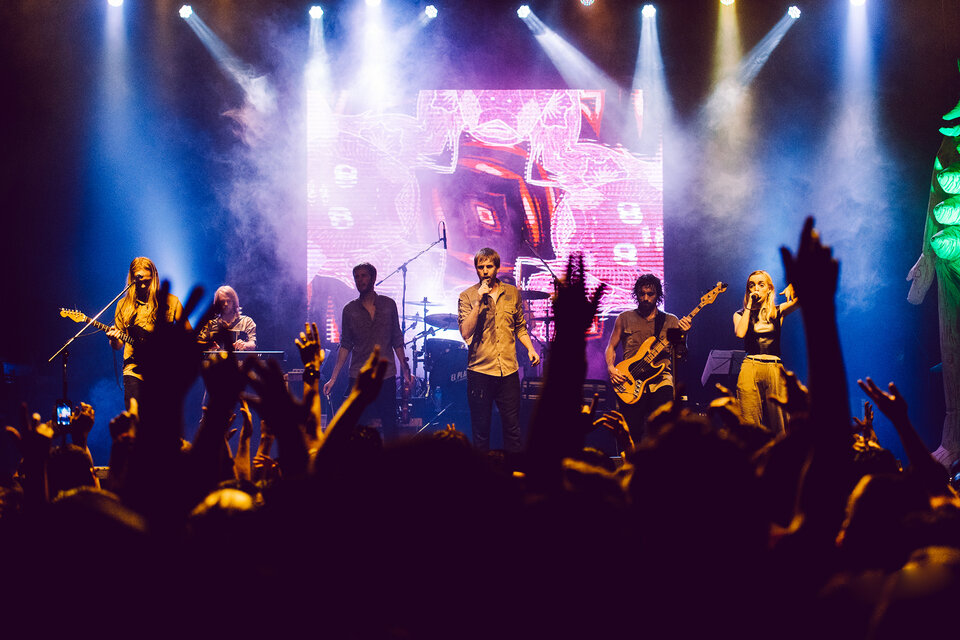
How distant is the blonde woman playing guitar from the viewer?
6.43m

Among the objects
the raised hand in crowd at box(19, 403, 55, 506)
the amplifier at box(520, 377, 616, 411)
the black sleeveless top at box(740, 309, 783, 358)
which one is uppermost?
the black sleeveless top at box(740, 309, 783, 358)

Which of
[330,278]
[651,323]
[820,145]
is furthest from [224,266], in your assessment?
[820,145]

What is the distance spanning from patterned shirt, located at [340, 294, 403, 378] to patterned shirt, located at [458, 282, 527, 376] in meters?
0.80

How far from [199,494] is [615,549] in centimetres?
101

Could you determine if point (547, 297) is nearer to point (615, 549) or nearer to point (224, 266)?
point (224, 266)

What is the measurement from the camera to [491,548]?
1.37 metres

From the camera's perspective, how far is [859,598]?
114 cm

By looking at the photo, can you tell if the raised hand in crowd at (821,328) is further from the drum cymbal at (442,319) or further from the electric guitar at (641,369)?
the drum cymbal at (442,319)

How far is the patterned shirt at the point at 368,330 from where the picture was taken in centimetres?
698

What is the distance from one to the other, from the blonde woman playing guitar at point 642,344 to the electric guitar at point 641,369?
0.04ft

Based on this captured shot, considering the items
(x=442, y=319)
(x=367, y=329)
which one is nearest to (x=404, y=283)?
(x=442, y=319)

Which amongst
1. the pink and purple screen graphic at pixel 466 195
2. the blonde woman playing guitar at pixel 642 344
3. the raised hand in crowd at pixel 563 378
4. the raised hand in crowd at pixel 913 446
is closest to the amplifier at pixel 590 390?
the blonde woman playing guitar at pixel 642 344

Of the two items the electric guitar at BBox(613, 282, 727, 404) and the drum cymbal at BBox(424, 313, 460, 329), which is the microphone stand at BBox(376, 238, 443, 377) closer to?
the drum cymbal at BBox(424, 313, 460, 329)

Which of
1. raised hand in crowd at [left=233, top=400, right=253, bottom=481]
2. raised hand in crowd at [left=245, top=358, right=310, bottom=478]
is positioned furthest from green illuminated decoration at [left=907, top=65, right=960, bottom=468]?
raised hand in crowd at [left=245, top=358, right=310, bottom=478]
